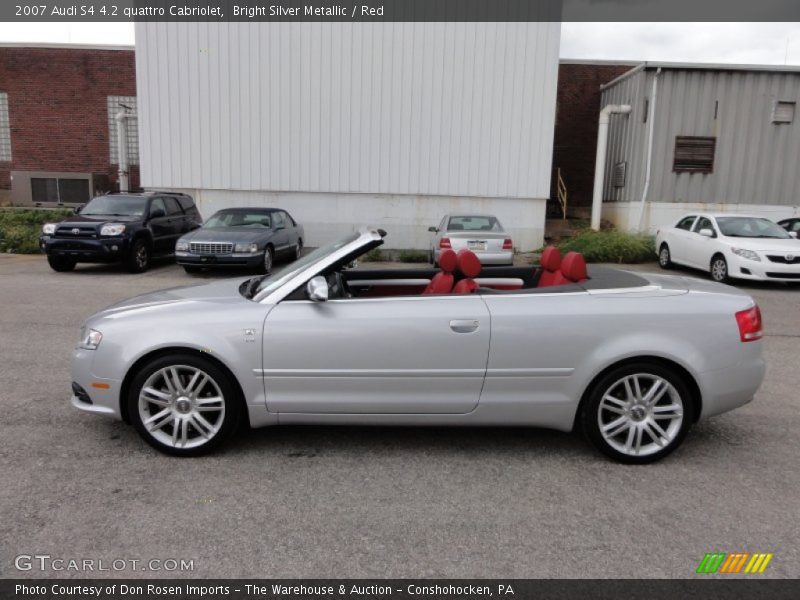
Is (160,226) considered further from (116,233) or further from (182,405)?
(182,405)

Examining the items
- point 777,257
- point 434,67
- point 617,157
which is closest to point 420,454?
point 777,257

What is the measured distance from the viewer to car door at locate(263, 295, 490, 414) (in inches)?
146

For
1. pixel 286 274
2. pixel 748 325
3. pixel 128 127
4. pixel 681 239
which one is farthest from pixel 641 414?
pixel 128 127

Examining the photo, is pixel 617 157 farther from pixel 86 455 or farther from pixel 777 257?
pixel 86 455

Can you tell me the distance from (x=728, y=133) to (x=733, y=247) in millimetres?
8166

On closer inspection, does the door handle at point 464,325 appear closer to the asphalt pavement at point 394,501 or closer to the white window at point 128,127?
the asphalt pavement at point 394,501

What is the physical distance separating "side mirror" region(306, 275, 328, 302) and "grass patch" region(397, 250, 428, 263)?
44.6 feet

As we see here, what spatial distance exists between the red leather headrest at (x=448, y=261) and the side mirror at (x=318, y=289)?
93 centimetres

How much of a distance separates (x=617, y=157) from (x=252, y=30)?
1248cm

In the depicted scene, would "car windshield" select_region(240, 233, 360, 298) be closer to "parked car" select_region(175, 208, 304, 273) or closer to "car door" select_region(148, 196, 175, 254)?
"parked car" select_region(175, 208, 304, 273)

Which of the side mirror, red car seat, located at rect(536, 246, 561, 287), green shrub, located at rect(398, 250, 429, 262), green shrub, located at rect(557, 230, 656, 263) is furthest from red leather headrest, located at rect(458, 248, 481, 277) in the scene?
green shrub, located at rect(398, 250, 429, 262)

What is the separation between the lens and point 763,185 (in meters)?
18.7

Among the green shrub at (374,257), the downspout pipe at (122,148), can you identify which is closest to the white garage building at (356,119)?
the green shrub at (374,257)

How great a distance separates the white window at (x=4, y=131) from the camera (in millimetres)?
28125
